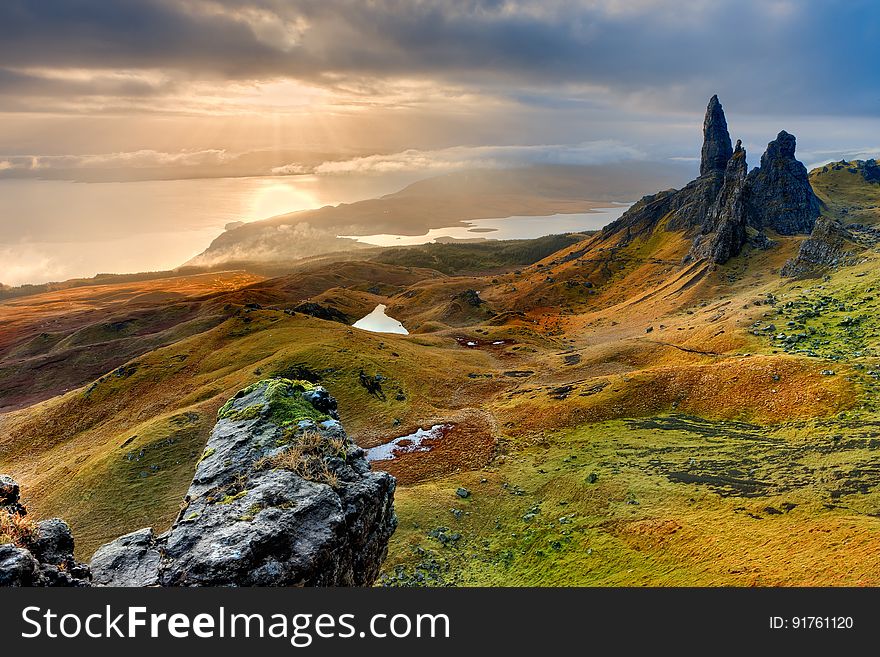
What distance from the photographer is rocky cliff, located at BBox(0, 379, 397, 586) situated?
36.2ft

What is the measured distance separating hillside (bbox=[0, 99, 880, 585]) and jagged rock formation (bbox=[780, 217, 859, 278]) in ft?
1.50

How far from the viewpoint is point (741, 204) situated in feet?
434

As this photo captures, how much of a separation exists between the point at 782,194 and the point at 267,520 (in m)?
223

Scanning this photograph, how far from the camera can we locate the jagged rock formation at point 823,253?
82438 millimetres

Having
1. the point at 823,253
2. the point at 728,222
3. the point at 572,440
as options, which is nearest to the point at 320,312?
the point at 572,440

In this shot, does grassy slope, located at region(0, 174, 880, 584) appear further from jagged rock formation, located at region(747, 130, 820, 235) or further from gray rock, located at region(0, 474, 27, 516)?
jagged rock formation, located at region(747, 130, 820, 235)

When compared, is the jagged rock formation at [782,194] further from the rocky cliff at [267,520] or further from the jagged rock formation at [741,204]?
the rocky cliff at [267,520]

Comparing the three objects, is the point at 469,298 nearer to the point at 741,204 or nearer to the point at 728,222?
the point at 728,222

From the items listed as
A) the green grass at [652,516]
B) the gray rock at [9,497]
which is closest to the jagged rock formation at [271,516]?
the gray rock at [9,497]

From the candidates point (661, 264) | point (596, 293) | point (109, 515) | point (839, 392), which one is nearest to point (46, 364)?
point (109, 515)

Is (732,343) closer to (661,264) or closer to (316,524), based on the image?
(316,524)

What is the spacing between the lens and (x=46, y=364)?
107125 millimetres

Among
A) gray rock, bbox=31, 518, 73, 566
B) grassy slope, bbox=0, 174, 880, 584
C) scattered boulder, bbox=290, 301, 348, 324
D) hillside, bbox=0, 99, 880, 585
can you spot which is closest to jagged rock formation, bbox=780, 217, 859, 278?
hillside, bbox=0, 99, 880, 585

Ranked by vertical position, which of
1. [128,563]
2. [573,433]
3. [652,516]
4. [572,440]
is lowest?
[572,440]
